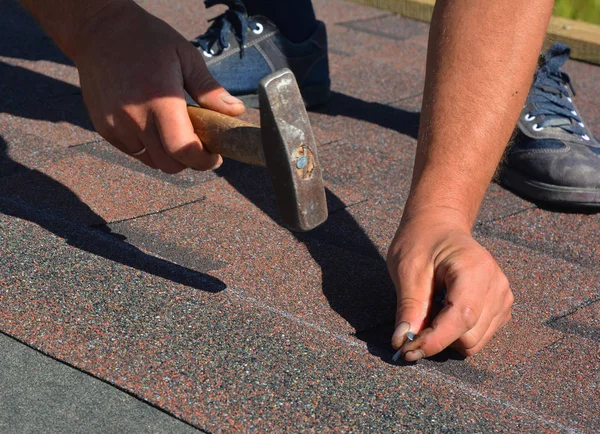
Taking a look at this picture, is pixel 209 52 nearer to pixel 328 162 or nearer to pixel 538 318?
pixel 328 162

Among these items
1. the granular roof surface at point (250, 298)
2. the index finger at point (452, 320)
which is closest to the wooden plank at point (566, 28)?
the granular roof surface at point (250, 298)

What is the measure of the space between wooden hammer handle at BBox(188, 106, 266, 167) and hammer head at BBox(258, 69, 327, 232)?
61 mm

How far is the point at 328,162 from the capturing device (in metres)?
2.35

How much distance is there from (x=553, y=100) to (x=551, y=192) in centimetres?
40


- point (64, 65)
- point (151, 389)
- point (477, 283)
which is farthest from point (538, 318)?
point (64, 65)

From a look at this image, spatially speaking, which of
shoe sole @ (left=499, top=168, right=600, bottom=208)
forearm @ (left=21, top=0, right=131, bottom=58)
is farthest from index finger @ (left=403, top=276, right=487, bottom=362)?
shoe sole @ (left=499, top=168, right=600, bottom=208)

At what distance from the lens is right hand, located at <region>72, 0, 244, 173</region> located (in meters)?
1.42

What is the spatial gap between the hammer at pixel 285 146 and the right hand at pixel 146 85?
63mm

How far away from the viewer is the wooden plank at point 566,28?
375cm

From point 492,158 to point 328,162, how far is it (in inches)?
30.3

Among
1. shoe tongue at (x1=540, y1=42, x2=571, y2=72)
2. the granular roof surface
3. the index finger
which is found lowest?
shoe tongue at (x1=540, y1=42, x2=571, y2=72)

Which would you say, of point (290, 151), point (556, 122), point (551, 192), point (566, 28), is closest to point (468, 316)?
point (290, 151)

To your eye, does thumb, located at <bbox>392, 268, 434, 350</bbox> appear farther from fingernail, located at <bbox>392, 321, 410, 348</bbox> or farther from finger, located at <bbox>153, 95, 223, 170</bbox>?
finger, located at <bbox>153, 95, 223, 170</bbox>

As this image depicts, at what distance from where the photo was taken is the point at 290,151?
1.29 metres
